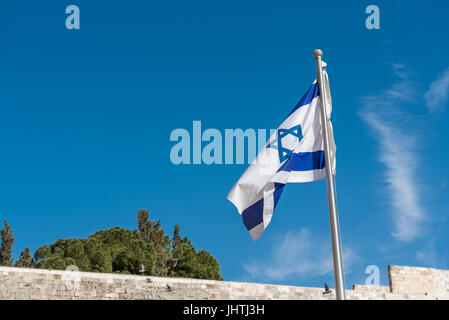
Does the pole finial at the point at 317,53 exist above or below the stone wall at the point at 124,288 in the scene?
above

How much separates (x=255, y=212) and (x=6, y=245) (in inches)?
1545

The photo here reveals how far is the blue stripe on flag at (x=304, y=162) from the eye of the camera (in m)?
8.06

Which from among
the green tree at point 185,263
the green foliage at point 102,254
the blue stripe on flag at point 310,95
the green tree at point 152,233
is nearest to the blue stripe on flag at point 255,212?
the blue stripe on flag at point 310,95

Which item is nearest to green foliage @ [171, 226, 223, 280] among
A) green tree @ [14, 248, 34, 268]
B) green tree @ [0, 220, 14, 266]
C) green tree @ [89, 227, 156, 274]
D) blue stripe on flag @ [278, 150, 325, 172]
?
green tree @ [89, 227, 156, 274]

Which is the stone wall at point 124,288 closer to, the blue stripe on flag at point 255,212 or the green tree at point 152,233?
the blue stripe on flag at point 255,212

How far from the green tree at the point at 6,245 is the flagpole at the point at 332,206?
127 ft

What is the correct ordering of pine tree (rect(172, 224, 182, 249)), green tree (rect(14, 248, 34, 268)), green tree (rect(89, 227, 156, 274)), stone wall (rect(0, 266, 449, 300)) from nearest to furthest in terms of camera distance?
stone wall (rect(0, 266, 449, 300)) < green tree (rect(89, 227, 156, 274)) < green tree (rect(14, 248, 34, 268)) < pine tree (rect(172, 224, 182, 249))

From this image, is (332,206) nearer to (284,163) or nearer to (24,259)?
(284,163)

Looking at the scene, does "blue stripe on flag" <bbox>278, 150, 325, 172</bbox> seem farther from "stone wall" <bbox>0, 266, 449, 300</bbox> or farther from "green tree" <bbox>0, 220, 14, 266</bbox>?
"green tree" <bbox>0, 220, 14, 266</bbox>

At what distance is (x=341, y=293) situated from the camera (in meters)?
6.59

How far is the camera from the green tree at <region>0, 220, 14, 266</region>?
1597 inches

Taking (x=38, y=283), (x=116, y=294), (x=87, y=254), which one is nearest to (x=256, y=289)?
(x=116, y=294)

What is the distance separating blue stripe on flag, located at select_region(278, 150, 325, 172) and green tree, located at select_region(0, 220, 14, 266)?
1507 inches

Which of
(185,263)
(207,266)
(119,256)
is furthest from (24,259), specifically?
(207,266)
